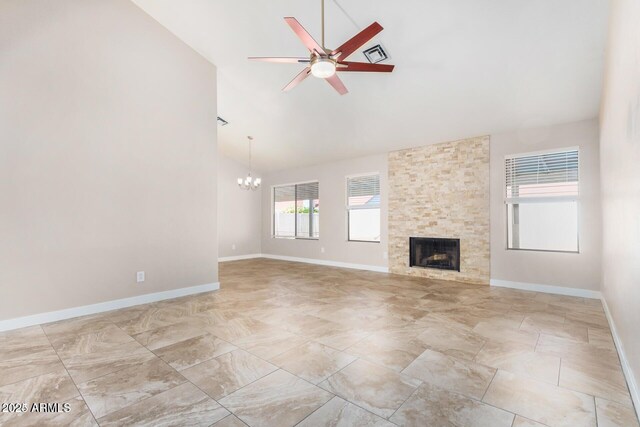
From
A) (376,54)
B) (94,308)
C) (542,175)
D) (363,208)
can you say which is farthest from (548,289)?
(94,308)

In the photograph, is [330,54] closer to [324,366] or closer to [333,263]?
[324,366]

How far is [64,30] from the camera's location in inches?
139

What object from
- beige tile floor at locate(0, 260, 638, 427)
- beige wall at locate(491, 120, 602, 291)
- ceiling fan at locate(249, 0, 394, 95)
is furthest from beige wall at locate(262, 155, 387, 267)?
ceiling fan at locate(249, 0, 394, 95)

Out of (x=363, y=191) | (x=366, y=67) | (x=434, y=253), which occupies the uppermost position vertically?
(x=366, y=67)

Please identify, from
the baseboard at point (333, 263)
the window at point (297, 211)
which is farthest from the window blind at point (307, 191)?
the baseboard at point (333, 263)

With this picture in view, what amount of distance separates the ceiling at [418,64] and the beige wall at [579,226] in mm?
265

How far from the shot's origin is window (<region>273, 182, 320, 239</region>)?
8.43m

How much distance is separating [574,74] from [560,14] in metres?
1.06

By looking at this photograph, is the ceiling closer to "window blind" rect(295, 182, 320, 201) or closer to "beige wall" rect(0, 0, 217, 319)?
"beige wall" rect(0, 0, 217, 319)

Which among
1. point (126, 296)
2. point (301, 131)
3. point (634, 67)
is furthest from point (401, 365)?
point (301, 131)

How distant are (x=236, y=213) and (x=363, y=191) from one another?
400cm

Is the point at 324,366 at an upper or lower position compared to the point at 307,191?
lower

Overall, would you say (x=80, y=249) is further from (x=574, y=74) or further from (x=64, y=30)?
(x=574, y=74)

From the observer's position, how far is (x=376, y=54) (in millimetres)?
3787
